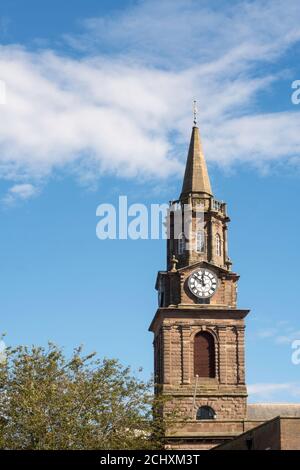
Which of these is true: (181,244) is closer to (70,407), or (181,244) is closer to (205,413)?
(205,413)

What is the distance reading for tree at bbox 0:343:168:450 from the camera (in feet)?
158

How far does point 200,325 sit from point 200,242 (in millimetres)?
7324

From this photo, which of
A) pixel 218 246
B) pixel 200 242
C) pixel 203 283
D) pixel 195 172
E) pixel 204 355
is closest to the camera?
pixel 204 355

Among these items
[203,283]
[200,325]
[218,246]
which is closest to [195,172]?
[218,246]

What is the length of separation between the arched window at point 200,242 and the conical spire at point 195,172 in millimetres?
4097

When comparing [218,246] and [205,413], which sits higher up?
[218,246]

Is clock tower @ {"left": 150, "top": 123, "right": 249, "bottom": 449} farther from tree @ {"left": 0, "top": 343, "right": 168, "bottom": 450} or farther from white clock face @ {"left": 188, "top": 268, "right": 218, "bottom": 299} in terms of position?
tree @ {"left": 0, "top": 343, "right": 168, "bottom": 450}

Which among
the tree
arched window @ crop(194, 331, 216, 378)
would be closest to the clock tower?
arched window @ crop(194, 331, 216, 378)

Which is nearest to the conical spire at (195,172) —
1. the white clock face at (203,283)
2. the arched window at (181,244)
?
the arched window at (181,244)

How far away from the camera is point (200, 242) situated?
80.8m

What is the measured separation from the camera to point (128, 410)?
51500mm

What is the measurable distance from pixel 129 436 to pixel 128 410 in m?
1.56
